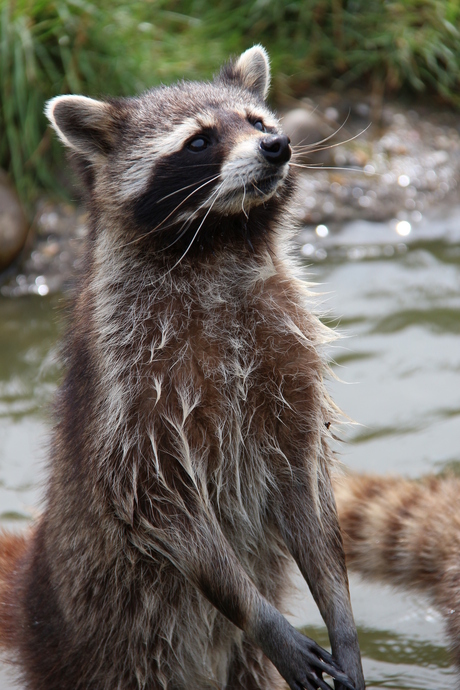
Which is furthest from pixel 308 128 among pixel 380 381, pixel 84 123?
pixel 84 123

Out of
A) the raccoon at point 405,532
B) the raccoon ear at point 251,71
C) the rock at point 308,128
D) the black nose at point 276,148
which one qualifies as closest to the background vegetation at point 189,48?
the rock at point 308,128

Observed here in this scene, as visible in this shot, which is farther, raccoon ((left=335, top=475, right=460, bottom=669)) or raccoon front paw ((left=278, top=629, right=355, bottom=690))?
raccoon ((left=335, top=475, right=460, bottom=669))

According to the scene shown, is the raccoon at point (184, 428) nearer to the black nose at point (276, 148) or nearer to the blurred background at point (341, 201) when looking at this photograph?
the black nose at point (276, 148)

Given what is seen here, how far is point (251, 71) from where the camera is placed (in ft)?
11.5

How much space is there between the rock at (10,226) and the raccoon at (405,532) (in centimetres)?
350

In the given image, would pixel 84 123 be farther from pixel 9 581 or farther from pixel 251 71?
pixel 9 581

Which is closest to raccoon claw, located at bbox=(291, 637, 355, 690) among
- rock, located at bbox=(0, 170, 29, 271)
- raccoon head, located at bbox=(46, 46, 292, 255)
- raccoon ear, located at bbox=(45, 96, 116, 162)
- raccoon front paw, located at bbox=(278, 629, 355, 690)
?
raccoon front paw, located at bbox=(278, 629, 355, 690)

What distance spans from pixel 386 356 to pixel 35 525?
260 cm

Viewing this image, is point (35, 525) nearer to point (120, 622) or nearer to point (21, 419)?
point (120, 622)

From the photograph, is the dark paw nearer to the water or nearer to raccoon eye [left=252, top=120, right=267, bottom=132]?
the water

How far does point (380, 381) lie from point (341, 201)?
2.26 meters

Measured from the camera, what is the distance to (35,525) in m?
3.44

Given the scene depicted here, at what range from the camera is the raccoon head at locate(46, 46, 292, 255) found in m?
2.87

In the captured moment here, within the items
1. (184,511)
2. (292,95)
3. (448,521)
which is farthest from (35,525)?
(292,95)
